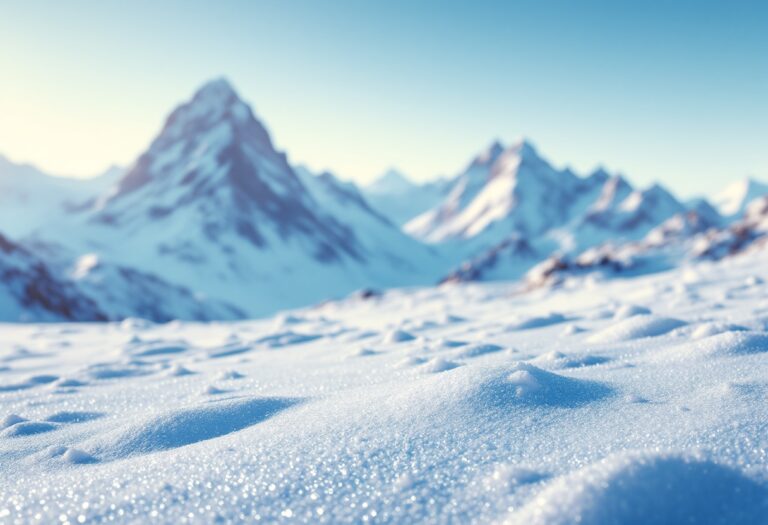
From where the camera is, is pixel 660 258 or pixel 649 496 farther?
pixel 660 258

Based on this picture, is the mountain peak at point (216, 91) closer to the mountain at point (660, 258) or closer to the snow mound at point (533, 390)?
the mountain at point (660, 258)

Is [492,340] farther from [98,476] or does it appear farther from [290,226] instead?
[290,226]

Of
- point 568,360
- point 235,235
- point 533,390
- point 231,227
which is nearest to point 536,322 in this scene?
point 568,360

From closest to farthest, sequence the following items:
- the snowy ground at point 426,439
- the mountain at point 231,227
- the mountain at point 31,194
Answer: the snowy ground at point 426,439 < the mountain at point 231,227 < the mountain at point 31,194

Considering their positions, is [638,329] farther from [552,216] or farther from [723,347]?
[552,216]

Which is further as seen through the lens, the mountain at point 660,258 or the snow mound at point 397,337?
the mountain at point 660,258

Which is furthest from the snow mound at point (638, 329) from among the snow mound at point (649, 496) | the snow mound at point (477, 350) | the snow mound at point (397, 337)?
the snow mound at point (649, 496)
